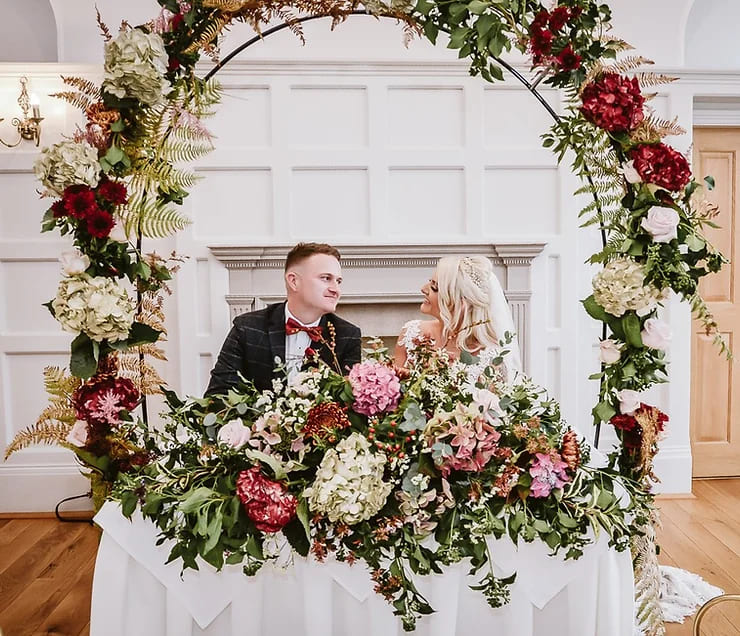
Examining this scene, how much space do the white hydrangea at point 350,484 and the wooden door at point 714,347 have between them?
3551 millimetres

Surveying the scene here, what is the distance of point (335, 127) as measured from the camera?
4.05 m

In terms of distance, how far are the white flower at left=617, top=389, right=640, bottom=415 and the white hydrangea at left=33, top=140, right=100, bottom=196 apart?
1.38m

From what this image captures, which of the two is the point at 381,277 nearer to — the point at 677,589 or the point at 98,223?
the point at 677,589

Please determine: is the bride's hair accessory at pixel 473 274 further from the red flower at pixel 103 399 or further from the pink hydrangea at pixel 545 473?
the red flower at pixel 103 399

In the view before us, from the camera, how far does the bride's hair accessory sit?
307 centimetres

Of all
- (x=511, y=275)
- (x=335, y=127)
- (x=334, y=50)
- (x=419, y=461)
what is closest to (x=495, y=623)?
(x=419, y=461)

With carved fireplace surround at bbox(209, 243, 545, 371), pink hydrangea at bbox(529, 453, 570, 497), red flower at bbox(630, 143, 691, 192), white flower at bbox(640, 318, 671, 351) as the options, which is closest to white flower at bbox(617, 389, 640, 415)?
white flower at bbox(640, 318, 671, 351)

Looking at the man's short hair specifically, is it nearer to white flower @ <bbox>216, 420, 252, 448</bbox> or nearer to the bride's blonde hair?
the bride's blonde hair

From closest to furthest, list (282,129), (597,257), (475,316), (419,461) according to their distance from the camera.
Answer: (419,461)
(597,257)
(475,316)
(282,129)

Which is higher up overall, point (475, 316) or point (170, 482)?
point (475, 316)

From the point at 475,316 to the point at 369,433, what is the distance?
4.97ft

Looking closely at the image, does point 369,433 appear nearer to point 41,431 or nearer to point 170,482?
point 170,482

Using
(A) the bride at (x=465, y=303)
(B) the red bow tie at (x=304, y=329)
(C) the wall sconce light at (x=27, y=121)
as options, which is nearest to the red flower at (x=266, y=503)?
(B) the red bow tie at (x=304, y=329)

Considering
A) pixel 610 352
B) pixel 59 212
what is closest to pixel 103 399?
pixel 59 212
